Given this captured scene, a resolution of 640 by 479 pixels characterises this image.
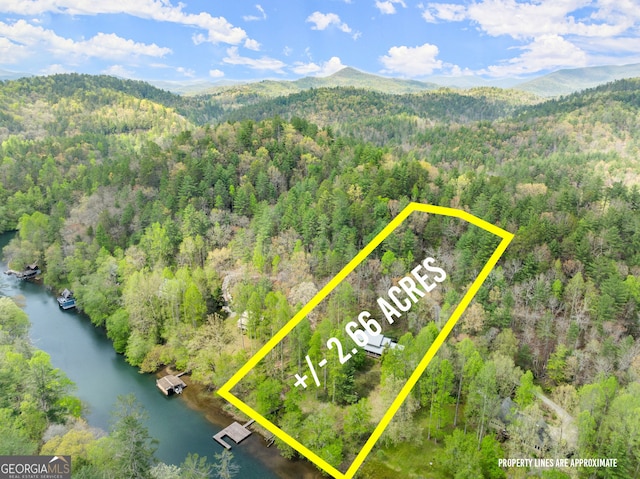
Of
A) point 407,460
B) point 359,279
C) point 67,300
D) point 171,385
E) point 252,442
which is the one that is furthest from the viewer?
point 67,300

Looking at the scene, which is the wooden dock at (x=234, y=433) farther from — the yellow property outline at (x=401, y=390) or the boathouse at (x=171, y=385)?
the yellow property outline at (x=401, y=390)

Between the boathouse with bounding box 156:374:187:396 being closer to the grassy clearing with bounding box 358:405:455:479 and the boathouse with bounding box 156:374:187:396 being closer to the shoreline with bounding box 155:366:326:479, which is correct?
the shoreline with bounding box 155:366:326:479

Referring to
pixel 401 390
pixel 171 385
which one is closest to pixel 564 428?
pixel 401 390

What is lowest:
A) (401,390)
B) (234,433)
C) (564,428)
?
(234,433)

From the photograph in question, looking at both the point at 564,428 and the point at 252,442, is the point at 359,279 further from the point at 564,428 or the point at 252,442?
the point at 564,428

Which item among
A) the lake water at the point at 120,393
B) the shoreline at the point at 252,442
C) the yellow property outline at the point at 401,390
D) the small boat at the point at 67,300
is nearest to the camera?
the yellow property outline at the point at 401,390

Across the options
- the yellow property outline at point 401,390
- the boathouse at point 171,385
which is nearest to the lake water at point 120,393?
the boathouse at point 171,385

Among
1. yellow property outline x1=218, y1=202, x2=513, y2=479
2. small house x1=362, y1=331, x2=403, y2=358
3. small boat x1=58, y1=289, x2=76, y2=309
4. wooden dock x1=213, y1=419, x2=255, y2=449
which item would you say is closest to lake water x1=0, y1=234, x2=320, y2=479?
wooden dock x1=213, y1=419, x2=255, y2=449
